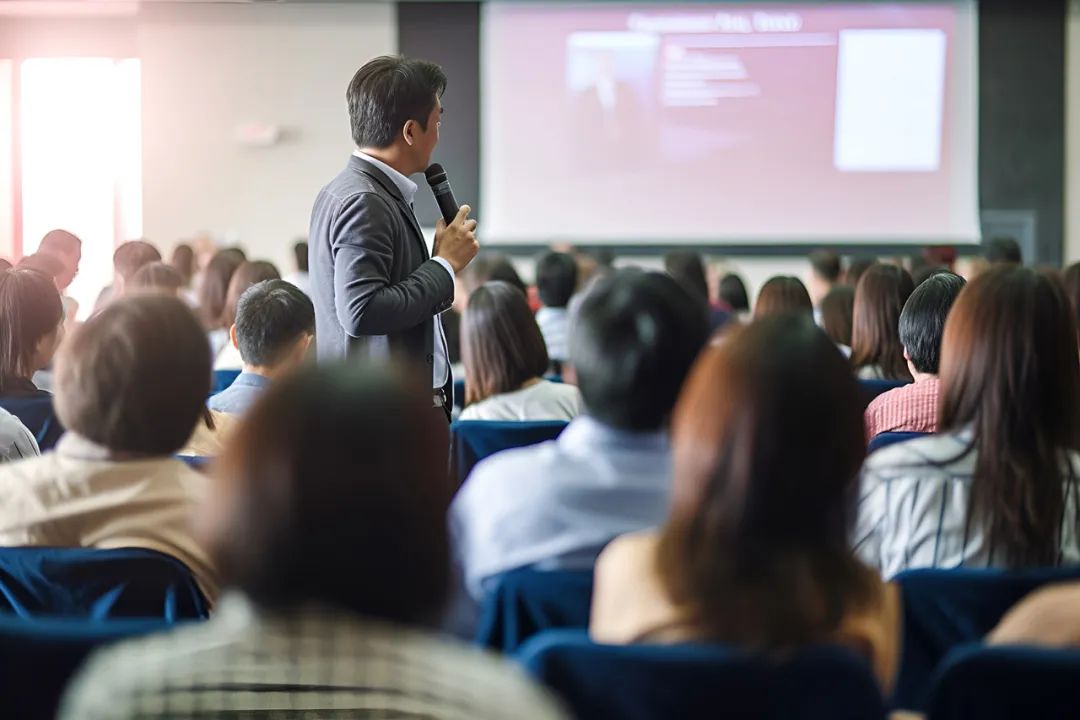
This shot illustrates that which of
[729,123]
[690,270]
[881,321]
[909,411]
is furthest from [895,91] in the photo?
[909,411]

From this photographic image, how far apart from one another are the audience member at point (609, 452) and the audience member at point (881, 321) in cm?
233

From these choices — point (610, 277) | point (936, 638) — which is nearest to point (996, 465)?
point (936, 638)

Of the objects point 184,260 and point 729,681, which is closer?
point 729,681

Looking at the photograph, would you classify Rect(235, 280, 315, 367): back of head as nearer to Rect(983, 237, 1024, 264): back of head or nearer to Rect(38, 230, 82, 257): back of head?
Rect(38, 230, 82, 257): back of head

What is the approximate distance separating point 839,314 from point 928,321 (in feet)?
5.18

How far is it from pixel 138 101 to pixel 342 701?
959 centimetres

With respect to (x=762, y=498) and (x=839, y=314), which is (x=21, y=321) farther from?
(x=839, y=314)

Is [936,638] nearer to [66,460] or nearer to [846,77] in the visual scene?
[66,460]

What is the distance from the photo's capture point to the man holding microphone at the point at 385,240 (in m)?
2.87

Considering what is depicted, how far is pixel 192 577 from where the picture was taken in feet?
5.59

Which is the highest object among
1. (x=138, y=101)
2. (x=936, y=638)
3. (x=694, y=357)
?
(x=138, y=101)

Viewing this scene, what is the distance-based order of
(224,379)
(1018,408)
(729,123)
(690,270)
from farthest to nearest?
(729,123)
(690,270)
(224,379)
(1018,408)

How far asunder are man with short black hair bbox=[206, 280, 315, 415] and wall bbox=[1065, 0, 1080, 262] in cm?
740

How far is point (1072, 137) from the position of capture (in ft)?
29.8
